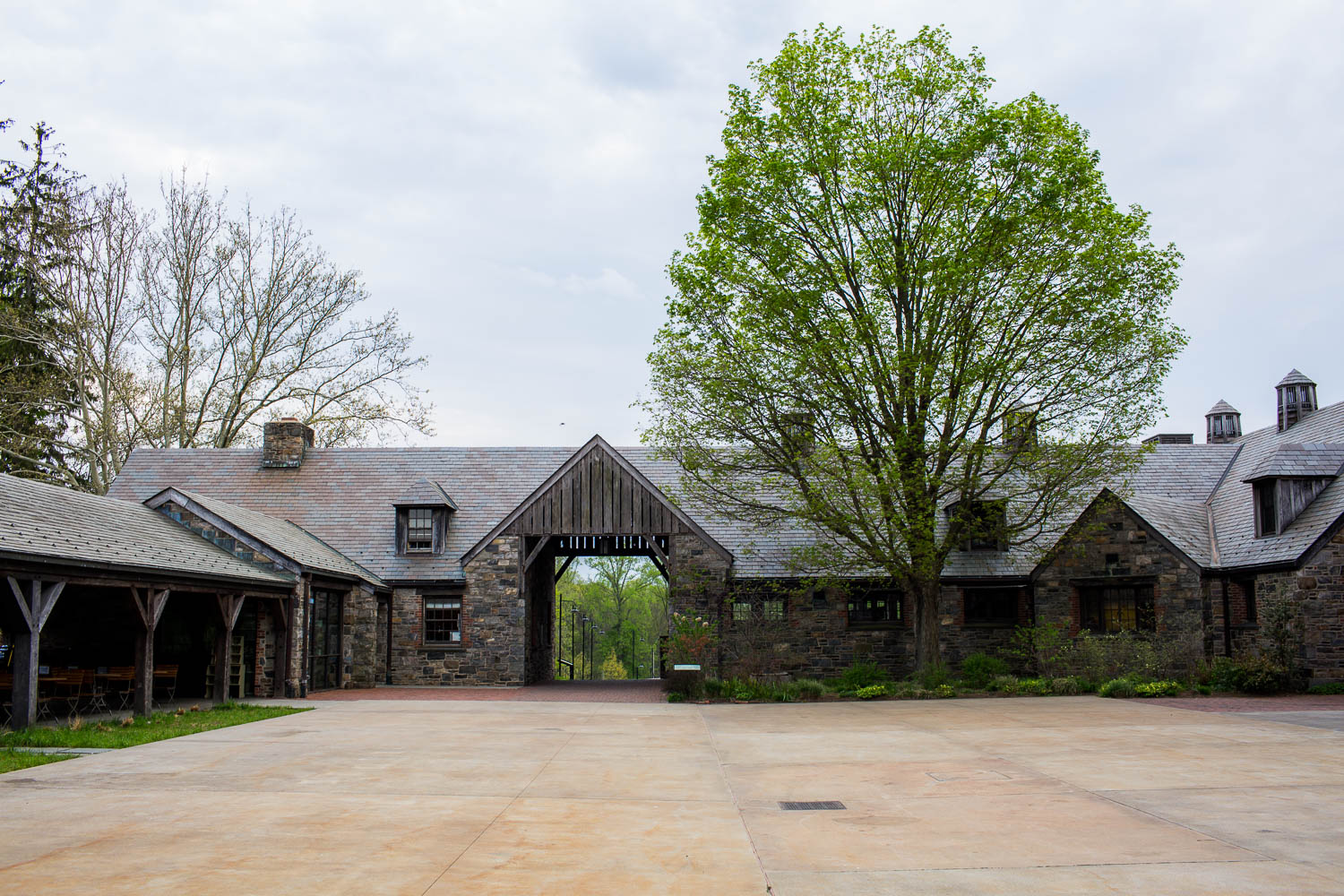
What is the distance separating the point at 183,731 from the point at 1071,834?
12132 mm

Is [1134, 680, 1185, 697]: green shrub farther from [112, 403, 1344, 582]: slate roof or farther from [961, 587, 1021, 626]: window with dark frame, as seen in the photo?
[961, 587, 1021, 626]: window with dark frame

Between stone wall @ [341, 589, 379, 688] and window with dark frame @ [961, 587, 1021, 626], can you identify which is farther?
window with dark frame @ [961, 587, 1021, 626]

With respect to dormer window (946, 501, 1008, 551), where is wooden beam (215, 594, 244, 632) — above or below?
below

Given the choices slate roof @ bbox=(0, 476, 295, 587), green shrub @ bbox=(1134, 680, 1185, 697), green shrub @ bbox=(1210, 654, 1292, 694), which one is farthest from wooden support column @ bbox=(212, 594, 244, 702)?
green shrub @ bbox=(1210, 654, 1292, 694)

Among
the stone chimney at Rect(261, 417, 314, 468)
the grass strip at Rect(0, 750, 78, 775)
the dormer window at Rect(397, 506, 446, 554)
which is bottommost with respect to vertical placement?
the grass strip at Rect(0, 750, 78, 775)

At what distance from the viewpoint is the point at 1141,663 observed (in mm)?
21547

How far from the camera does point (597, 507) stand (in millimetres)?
25047

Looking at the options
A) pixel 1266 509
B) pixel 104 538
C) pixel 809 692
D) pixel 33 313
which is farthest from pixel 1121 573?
pixel 33 313

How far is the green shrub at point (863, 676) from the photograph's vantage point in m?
22.8

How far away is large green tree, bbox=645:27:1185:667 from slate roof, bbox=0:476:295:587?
9.91 meters

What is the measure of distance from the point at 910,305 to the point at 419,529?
46.4ft

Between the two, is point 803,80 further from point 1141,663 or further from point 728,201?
point 1141,663

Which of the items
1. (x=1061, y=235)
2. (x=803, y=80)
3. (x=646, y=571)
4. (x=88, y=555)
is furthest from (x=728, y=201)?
(x=646, y=571)

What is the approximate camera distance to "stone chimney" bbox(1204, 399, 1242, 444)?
110ft
